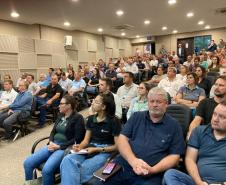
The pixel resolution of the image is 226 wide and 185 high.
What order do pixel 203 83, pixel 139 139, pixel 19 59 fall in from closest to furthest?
pixel 139 139 < pixel 203 83 < pixel 19 59

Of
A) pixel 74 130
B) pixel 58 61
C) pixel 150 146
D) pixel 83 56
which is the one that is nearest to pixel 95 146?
pixel 74 130

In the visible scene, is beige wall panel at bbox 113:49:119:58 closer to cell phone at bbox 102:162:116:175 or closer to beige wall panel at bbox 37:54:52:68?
beige wall panel at bbox 37:54:52:68

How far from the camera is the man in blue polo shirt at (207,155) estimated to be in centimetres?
176

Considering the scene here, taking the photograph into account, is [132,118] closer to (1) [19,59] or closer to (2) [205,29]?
(1) [19,59]

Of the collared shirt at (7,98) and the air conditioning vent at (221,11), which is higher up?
the air conditioning vent at (221,11)

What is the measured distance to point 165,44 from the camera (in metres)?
16.3

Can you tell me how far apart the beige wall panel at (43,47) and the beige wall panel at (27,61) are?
1.00 feet

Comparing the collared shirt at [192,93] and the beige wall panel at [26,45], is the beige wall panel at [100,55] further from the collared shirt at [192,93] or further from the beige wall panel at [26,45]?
the collared shirt at [192,93]

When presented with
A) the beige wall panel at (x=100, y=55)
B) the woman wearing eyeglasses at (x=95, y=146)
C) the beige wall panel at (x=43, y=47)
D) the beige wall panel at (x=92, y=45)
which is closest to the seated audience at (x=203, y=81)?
the woman wearing eyeglasses at (x=95, y=146)

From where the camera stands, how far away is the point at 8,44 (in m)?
8.98

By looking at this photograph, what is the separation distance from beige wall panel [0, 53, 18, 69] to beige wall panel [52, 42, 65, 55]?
199cm

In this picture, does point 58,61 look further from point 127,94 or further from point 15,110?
point 127,94

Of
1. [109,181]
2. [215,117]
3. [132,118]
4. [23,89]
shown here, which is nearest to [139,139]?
[132,118]

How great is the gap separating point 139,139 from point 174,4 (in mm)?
6688
